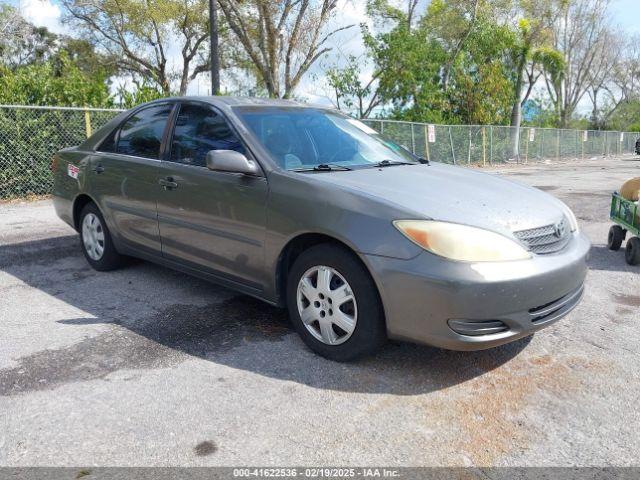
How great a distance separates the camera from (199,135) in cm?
422

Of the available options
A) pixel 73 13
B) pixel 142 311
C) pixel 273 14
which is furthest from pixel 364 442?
pixel 73 13

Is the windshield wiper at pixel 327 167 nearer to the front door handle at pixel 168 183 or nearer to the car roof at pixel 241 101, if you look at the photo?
the car roof at pixel 241 101

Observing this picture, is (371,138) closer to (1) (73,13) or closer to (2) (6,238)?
(2) (6,238)

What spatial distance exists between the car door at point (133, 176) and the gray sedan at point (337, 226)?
0.02m

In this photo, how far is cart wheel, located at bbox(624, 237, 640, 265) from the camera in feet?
19.4

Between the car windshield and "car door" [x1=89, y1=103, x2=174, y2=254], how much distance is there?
935mm

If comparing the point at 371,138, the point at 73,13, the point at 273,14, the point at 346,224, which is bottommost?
the point at 346,224

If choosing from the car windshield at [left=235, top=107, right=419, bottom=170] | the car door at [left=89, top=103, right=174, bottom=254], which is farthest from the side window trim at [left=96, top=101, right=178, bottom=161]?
the car windshield at [left=235, top=107, right=419, bottom=170]

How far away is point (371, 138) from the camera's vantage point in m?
4.47

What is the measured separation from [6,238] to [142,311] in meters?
3.63

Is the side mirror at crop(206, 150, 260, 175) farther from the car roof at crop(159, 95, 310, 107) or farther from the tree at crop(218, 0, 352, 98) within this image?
the tree at crop(218, 0, 352, 98)

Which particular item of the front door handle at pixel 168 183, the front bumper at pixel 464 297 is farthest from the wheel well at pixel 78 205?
the front bumper at pixel 464 297

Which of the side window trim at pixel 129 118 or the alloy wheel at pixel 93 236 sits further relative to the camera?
the alloy wheel at pixel 93 236

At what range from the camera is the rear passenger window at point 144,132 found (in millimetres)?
4547
